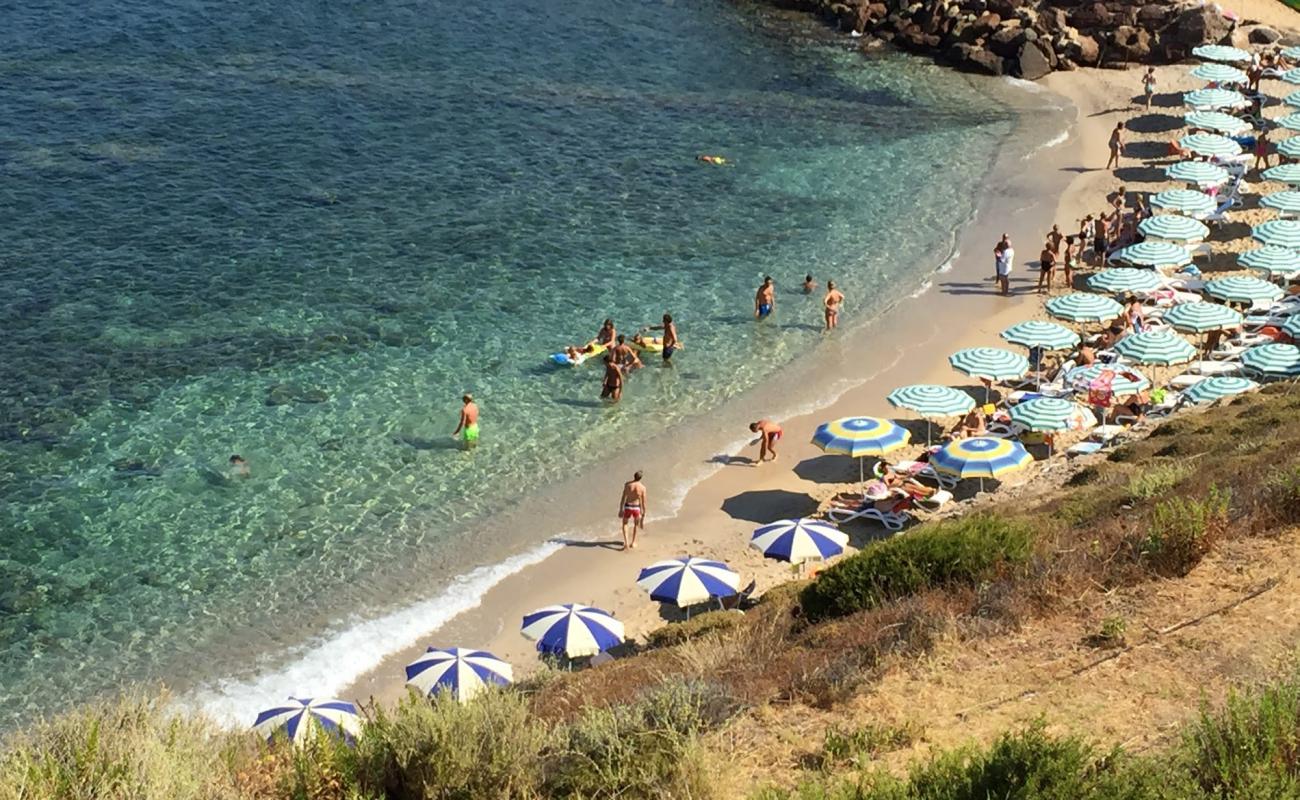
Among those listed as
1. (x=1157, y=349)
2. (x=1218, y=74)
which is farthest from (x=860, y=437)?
(x=1218, y=74)

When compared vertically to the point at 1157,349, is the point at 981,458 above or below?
below

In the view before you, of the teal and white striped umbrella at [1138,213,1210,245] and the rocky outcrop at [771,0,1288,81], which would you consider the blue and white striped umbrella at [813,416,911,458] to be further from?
the rocky outcrop at [771,0,1288,81]

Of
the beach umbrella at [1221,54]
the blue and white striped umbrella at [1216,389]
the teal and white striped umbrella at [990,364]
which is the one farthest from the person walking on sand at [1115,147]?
the teal and white striped umbrella at [990,364]

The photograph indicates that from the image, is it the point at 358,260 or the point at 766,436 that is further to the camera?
the point at 358,260

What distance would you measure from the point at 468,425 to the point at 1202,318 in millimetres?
14262

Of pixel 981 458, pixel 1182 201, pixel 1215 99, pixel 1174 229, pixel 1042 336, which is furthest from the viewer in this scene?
pixel 1215 99

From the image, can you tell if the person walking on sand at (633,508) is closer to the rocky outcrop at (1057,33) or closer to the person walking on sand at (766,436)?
the person walking on sand at (766,436)

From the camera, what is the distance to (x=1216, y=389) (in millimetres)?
24703

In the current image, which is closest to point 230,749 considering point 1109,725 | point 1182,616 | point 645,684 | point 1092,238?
point 645,684

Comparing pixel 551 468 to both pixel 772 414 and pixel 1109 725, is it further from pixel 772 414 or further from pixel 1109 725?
pixel 1109 725

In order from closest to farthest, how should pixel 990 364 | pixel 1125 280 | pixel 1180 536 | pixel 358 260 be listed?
1. pixel 1180 536
2. pixel 990 364
3. pixel 1125 280
4. pixel 358 260

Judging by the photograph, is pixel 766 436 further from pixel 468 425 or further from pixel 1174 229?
pixel 1174 229

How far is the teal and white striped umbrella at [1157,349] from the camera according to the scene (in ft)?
83.5

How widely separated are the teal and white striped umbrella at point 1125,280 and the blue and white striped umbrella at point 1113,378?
343 cm
